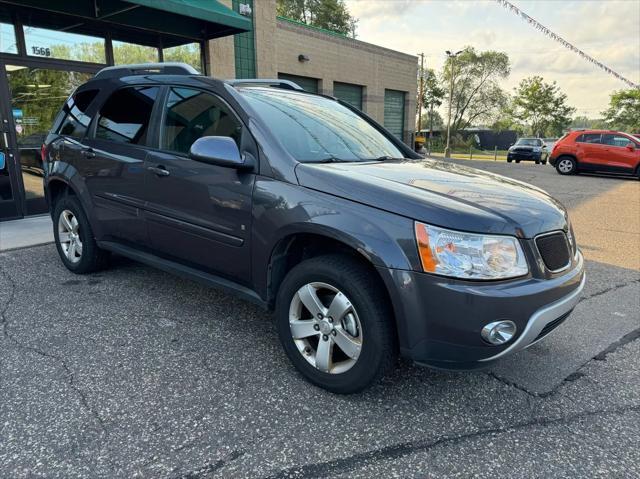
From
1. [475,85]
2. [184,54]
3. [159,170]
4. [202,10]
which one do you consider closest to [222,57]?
[184,54]

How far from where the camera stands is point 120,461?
84.3 inches

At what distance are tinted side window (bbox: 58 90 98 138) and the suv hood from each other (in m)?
2.67

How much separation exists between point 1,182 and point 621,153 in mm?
17626

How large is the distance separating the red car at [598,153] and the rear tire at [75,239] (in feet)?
55.9

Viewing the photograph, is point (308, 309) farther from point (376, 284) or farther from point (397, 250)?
point (397, 250)

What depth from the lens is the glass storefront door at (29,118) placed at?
715cm

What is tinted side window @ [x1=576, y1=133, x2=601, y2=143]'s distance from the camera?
1692 centimetres

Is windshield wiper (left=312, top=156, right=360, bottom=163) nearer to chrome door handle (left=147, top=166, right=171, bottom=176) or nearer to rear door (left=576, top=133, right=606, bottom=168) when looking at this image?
chrome door handle (left=147, top=166, right=171, bottom=176)

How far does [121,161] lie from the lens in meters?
3.82

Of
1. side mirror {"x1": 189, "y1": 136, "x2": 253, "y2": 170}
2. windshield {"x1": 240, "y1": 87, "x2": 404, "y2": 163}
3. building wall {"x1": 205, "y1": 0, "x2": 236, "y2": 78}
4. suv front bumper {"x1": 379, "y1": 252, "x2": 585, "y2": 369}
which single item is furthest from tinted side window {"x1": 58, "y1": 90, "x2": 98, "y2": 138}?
building wall {"x1": 205, "y1": 0, "x2": 236, "y2": 78}

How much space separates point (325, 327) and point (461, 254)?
86 cm

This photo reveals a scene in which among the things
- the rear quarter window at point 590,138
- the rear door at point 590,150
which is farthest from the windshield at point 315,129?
the rear quarter window at point 590,138

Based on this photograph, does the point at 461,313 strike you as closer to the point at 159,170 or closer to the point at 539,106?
the point at 159,170

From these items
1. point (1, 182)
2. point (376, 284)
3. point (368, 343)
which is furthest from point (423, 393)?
point (1, 182)
